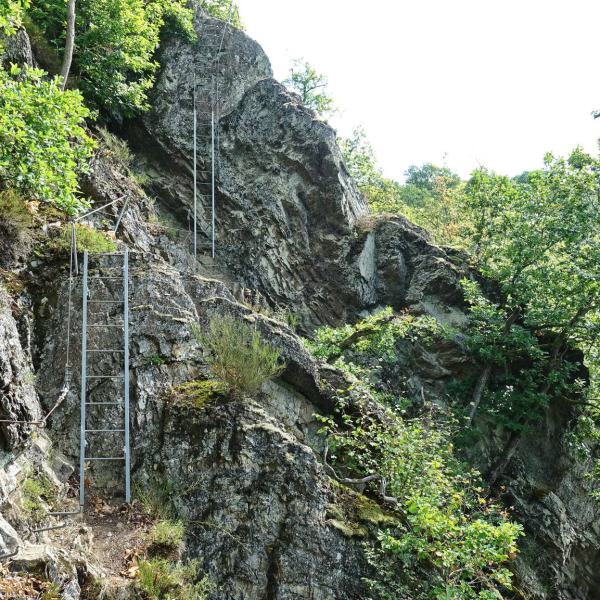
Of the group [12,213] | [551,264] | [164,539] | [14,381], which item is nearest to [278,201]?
[551,264]

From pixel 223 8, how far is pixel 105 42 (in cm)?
994

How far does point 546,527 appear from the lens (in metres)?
12.9

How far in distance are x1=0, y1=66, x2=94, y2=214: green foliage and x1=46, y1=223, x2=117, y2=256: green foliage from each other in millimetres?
396

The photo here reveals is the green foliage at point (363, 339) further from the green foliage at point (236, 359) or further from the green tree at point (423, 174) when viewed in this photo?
the green tree at point (423, 174)

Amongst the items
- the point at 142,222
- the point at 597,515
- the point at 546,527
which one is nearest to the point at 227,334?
the point at 142,222

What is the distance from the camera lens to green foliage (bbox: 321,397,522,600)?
6.43 meters

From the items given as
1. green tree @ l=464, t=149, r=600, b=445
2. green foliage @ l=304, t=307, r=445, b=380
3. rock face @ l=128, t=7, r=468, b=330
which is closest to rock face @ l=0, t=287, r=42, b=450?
green foliage @ l=304, t=307, r=445, b=380

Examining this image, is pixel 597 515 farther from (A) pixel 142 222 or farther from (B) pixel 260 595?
(A) pixel 142 222

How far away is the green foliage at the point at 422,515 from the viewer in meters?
6.43

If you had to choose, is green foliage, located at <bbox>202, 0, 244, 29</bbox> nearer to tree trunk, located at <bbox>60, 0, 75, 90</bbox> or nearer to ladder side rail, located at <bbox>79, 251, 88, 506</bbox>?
tree trunk, located at <bbox>60, 0, 75, 90</bbox>

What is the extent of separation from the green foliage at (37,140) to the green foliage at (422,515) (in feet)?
17.3

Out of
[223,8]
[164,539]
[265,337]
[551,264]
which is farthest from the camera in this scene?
[223,8]

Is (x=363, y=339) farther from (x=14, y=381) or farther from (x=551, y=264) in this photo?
(x=14, y=381)

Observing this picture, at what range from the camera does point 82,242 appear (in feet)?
26.9
